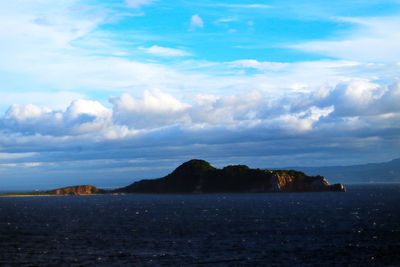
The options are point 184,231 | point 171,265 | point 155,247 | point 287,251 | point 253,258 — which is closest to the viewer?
point 171,265

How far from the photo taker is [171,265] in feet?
210

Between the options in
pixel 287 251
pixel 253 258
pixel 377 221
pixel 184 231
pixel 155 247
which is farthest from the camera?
pixel 377 221

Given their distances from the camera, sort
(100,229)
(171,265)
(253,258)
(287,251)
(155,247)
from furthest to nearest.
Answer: (100,229) < (155,247) < (287,251) < (253,258) < (171,265)

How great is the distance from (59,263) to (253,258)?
2816 centimetres

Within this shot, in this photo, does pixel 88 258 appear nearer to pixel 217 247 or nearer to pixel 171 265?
pixel 171 265

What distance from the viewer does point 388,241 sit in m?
84.7

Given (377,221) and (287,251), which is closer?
(287,251)

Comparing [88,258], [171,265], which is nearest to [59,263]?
[88,258]

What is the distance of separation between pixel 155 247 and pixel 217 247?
1076cm

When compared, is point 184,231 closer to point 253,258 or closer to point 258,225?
point 258,225

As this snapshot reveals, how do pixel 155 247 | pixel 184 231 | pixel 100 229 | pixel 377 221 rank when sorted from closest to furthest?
pixel 155 247 → pixel 184 231 → pixel 100 229 → pixel 377 221

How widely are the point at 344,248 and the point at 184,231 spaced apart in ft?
125

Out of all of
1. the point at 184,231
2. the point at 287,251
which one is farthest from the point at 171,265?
the point at 184,231

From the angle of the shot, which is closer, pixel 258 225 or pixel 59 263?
pixel 59 263
